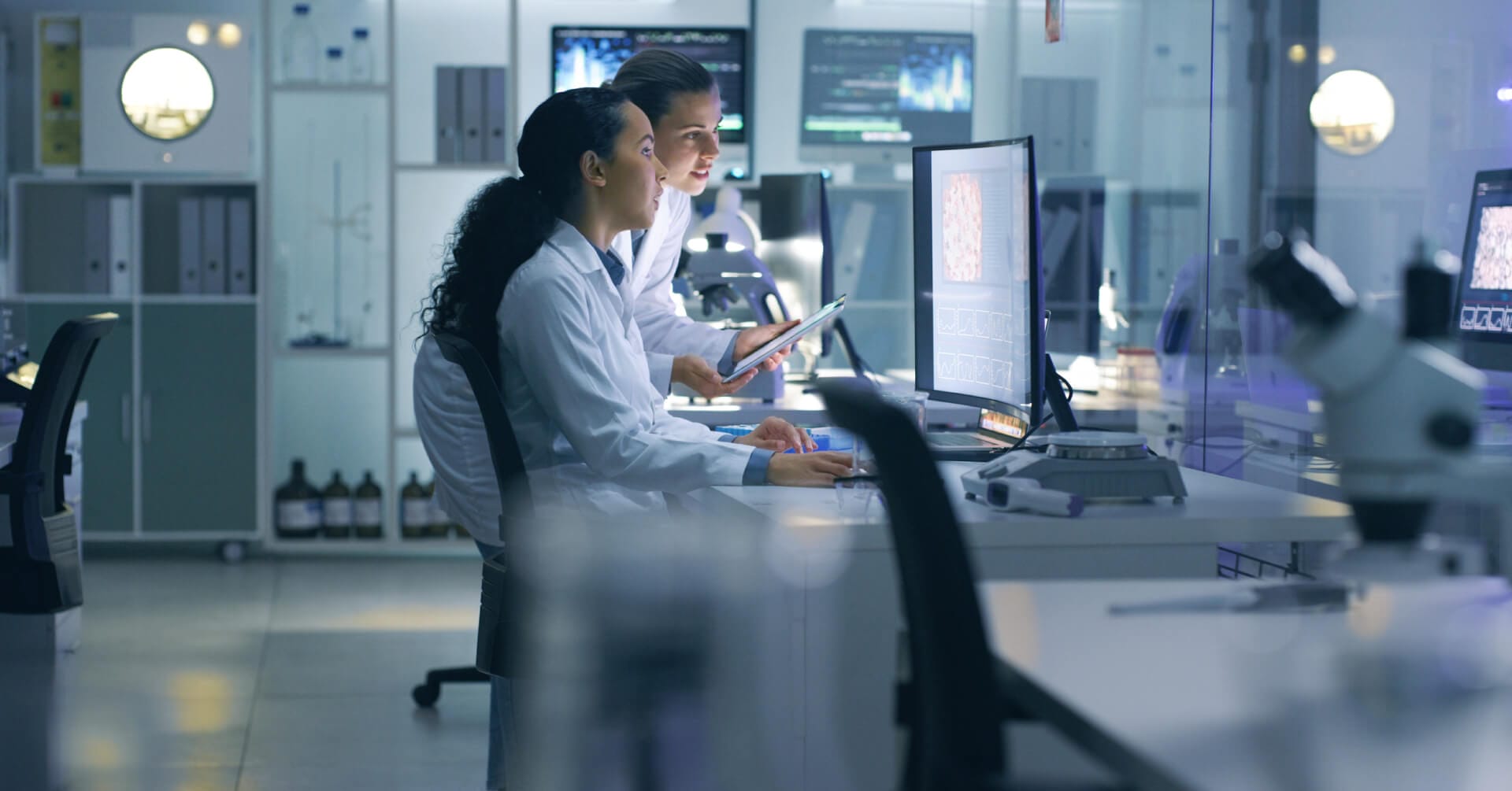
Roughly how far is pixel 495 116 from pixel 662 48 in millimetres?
634

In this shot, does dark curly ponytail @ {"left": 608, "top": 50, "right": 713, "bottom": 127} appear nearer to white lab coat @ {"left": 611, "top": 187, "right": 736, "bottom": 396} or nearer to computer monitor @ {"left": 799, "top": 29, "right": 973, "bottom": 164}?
white lab coat @ {"left": 611, "top": 187, "right": 736, "bottom": 396}

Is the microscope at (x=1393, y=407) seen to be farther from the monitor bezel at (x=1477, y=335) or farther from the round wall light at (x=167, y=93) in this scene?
the round wall light at (x=167, y=93)

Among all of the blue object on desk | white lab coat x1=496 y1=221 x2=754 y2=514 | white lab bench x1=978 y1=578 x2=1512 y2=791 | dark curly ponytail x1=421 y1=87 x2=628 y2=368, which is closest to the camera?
white lab bench x1=978 y1=578 x2=1512 y2=791

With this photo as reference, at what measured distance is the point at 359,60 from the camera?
5.28 metres

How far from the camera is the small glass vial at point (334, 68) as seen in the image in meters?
5.26

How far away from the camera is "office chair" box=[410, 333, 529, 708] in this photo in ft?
6.32

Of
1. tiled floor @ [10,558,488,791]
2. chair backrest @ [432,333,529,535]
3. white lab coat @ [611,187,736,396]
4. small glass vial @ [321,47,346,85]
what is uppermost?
small glass vial @ [321,47,346,85]

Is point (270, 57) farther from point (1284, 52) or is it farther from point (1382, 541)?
point (1382, 541)

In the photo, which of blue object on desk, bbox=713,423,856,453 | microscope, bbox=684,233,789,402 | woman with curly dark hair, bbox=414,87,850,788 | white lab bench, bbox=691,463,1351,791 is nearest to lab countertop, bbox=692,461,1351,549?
white lab bench, bbox=691,463,1351,791

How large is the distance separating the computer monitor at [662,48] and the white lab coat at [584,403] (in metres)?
3.12

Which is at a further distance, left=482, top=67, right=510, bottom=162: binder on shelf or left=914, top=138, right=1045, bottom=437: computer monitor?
left=482, top=67, right=510, bottom=162: binder on shelf

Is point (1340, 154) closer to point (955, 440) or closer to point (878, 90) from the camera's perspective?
point (955, 440)

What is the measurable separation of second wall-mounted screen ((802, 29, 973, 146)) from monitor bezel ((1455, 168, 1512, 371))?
2.72 metres

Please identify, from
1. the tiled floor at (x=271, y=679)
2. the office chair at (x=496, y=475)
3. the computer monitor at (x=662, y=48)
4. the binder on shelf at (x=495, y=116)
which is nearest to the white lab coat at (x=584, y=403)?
the office chair at (x=496, y=475)
